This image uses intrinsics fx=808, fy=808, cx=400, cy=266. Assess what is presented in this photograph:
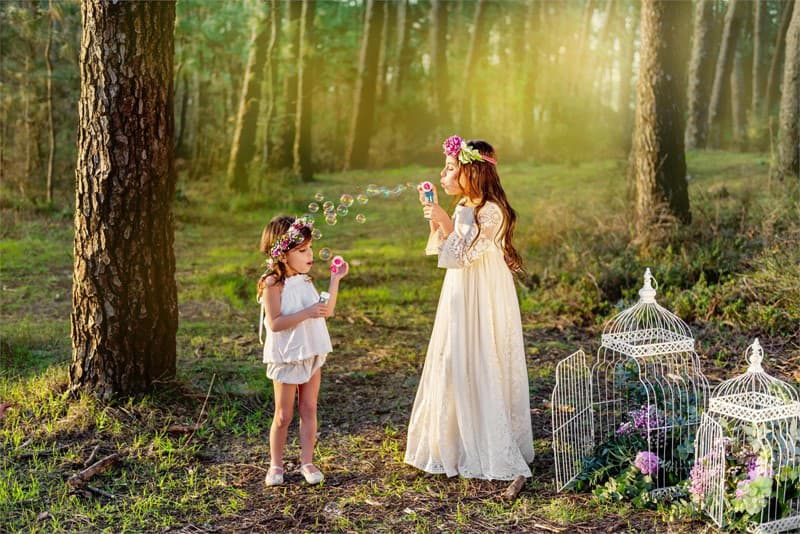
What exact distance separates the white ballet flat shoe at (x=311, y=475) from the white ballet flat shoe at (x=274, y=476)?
5.5 inches

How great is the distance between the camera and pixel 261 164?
54.6 ft

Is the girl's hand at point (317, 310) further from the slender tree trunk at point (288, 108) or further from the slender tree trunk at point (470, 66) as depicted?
the slender tree trunk at point (470, 66)

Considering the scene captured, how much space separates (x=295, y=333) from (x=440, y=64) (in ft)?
68.0

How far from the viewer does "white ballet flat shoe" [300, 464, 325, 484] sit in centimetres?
477

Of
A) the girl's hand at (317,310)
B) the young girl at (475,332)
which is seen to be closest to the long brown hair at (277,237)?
the girl's hand at (317,310)

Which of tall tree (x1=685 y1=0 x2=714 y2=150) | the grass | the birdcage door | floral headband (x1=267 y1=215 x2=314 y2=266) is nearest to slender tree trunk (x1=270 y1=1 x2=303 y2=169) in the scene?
the grass

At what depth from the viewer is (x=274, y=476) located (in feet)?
15.7

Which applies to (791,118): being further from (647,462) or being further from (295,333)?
(295,333)

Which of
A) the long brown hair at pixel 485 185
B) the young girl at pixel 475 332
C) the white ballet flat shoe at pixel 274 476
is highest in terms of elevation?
the long brown hair at pixel 485 185

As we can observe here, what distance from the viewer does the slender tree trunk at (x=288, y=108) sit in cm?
1870

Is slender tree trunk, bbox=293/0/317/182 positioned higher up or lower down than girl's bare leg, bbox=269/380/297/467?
higher up

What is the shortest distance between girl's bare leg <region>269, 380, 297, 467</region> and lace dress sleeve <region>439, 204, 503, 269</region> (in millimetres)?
1142

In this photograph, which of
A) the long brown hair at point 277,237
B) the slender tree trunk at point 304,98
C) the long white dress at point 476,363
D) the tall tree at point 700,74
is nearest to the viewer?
the long brown hair at point 277,237

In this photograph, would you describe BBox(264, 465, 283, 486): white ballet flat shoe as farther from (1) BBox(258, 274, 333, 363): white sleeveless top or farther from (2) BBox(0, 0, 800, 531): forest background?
(1) BBox(258, 274, 333, 363): white sleeveless top
